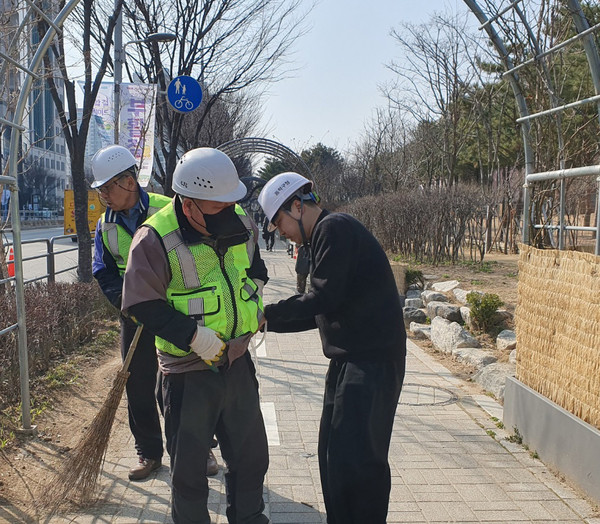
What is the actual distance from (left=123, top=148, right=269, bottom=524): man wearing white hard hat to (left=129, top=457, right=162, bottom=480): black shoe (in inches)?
44.3

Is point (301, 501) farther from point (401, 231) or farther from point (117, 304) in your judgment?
point (401, 231)

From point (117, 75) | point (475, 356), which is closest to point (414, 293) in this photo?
point (475, 356)

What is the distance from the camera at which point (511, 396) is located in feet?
16.0

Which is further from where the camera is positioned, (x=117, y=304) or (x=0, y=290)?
(x=0, y=290)

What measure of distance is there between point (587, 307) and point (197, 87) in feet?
32.3

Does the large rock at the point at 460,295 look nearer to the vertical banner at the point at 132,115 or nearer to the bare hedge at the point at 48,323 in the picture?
the bare hedge at the point at 48,323

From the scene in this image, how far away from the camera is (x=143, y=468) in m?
4.10

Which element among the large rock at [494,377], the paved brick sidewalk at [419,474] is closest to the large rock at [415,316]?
the large rock at [494,377]

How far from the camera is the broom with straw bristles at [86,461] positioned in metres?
3.56

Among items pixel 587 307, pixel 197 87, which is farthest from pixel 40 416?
pixel 197 87

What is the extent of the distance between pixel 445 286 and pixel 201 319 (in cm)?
864

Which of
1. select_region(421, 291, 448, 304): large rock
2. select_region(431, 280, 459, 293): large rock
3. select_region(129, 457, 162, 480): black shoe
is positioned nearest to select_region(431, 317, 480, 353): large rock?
select_region(421, 291, 448, 304): large rock

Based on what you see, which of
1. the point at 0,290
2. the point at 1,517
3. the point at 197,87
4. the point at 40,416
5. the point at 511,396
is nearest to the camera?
the point at 1,517

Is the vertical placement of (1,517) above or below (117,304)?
below
